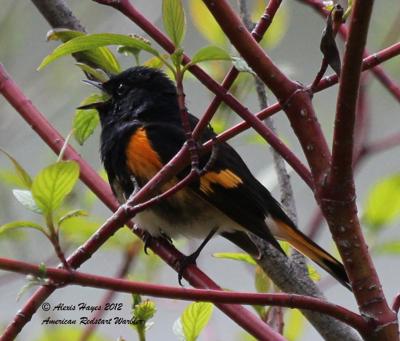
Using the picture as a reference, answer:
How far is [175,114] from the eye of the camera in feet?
9.35

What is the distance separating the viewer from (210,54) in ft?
3.89

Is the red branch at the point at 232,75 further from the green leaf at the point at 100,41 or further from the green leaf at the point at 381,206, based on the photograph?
the green leaf at the point at 381,206

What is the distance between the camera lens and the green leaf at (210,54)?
1169 mm

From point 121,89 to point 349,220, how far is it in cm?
189

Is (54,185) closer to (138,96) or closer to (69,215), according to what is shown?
(69,215)

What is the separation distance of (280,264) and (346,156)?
0.87 meters

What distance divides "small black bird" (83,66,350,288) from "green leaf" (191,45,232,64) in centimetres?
107

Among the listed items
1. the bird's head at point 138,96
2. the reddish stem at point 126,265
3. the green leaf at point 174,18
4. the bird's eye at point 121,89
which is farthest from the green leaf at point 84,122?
the bird's eye at point 121,89

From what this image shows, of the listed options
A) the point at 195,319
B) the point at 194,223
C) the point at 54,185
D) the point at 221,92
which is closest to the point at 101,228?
the point at 54,185

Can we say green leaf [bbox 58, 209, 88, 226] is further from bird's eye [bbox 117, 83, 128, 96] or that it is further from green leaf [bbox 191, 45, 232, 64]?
bird's eye [bbox 117, 83, 128, 96]

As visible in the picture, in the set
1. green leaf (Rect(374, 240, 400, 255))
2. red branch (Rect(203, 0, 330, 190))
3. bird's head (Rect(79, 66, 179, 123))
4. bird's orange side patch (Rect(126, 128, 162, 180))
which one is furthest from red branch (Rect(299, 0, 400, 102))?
bird's head (Rect(79, 66, 179, 123))

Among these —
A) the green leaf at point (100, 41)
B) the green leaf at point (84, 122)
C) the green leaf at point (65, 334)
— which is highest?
the green leaf at point (100, 41)

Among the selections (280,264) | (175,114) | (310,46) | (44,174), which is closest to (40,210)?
(44,174)

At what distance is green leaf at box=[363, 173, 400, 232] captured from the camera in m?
1.93
